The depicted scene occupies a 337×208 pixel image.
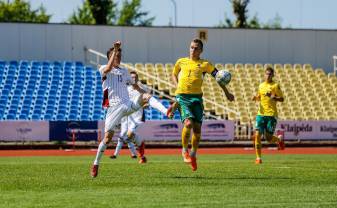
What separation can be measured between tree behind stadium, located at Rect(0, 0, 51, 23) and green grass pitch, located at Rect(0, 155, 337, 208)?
76.1 meters

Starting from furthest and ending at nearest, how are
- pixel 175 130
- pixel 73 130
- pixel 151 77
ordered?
pixel 151 77
pixel 175 130
pixel 73 130

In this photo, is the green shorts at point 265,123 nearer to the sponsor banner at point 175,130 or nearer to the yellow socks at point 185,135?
the yellow socks at point 185,135

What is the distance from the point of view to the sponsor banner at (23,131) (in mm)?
38062

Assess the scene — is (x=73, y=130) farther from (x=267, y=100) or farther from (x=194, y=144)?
(x=194, y=144)

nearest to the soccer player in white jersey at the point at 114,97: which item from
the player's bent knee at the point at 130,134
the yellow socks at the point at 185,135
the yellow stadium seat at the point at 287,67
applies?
the yellow socks at the point at 185,135

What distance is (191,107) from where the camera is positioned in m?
17.7

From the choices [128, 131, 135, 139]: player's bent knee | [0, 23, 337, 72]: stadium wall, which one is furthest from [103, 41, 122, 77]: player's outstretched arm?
[0, 23, 337, 72]: stadium wall

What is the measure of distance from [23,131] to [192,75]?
69.8 feet

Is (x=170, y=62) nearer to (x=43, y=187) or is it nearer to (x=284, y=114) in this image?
(x=284, y=114)

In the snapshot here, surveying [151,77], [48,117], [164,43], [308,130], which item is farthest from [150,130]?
[164,43]

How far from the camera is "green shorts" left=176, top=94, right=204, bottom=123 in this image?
17.7 m

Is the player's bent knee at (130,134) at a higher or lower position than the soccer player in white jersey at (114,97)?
lower

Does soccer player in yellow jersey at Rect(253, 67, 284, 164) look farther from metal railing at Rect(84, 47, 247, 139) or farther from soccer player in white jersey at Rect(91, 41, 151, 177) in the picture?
metal railing at Rect(84, 47, 247, 139)

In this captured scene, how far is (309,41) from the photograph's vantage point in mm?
53031
